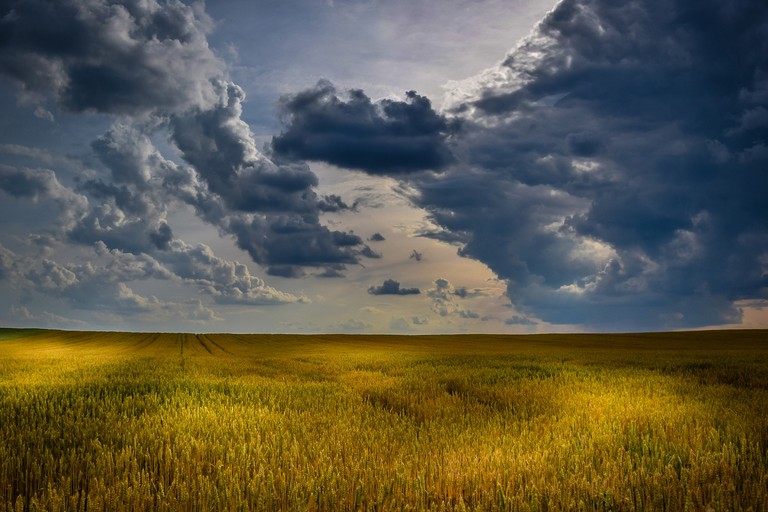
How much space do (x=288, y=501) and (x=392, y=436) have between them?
2436mm

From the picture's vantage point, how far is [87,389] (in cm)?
1112

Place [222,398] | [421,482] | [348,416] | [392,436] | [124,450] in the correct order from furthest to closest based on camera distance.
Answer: [222,398]
[348,416]
[392,436]
[124,450]
[421,482]

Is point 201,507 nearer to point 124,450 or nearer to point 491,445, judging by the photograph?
point 124,450

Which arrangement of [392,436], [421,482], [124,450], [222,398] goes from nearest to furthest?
[421,482]
[124,450]
[392,436]
[222,398]

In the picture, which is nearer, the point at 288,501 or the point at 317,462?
the point at 288,501

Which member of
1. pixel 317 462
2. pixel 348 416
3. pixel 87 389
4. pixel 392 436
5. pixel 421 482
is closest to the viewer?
pixel 421 482

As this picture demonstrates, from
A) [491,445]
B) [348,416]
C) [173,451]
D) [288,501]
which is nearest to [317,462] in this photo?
[288,501]

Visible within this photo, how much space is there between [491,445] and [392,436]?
129 cm

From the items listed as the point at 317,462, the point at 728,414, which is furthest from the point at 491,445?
the point at 728,414

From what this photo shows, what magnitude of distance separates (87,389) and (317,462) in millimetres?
8514

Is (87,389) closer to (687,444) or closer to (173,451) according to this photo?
(173,451)

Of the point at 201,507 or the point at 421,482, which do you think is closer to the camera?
the point at 201,507

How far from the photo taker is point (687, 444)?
5977mm

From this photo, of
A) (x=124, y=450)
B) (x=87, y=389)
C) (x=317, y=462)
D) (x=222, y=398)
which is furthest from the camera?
(x=87, y=389)
